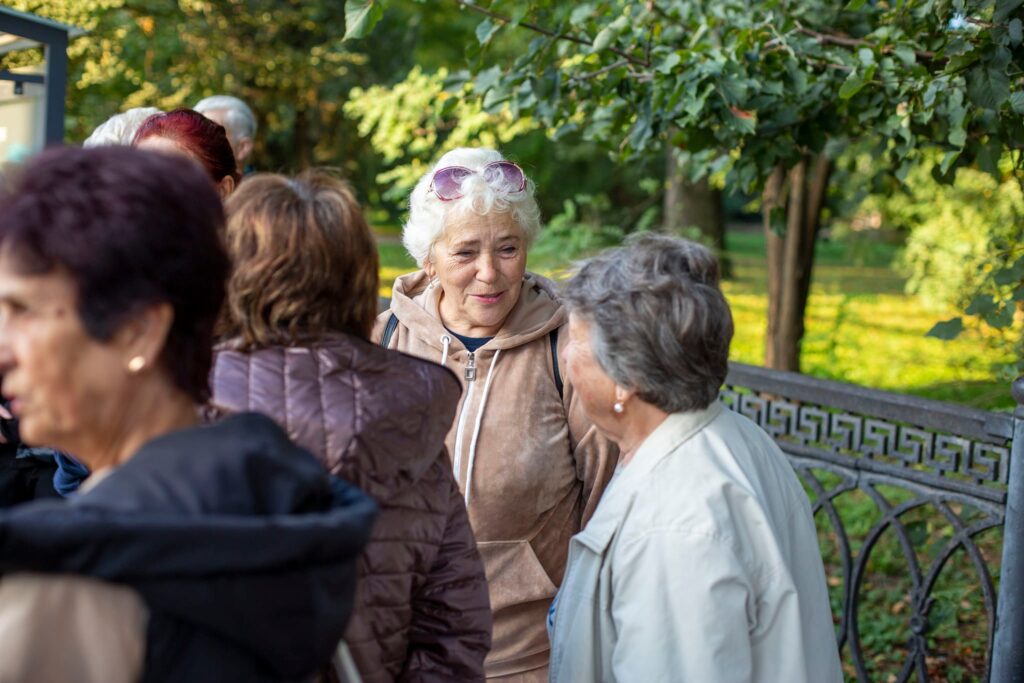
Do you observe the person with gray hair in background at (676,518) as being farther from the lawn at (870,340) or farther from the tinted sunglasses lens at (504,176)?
the lawn at (870,340)

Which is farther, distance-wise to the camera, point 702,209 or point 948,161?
point 702,209

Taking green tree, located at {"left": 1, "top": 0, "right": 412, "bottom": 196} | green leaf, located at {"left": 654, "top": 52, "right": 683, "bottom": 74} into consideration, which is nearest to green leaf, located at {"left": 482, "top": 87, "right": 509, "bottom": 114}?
green leaf, located at {"left": 654, "top": 52, "right": 683, "bottom": 74}

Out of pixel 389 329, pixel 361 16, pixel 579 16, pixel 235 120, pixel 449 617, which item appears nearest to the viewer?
pixel 449 617

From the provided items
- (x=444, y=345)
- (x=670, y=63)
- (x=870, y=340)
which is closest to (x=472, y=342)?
(x=444, y=345)

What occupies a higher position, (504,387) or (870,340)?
(504,387)

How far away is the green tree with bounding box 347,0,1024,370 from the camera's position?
3.36 metres

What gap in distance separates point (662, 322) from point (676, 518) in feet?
1.19

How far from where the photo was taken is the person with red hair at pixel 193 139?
116 inches

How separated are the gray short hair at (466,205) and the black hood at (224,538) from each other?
1391mm

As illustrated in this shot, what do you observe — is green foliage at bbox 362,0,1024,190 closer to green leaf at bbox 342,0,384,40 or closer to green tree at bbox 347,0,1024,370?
green tree at bbox 347,0,1024,370

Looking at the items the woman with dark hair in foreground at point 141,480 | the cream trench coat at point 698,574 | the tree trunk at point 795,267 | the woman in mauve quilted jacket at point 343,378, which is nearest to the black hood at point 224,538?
the woman with dark hair in foreground at point 141,480

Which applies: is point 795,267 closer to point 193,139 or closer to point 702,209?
point 193,139

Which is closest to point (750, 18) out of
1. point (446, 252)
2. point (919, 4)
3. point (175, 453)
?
point (919, 4)

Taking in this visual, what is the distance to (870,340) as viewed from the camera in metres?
13.1
